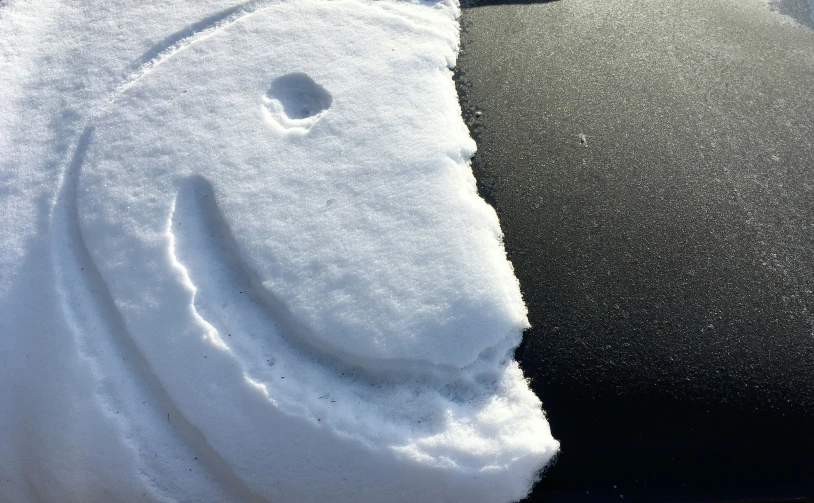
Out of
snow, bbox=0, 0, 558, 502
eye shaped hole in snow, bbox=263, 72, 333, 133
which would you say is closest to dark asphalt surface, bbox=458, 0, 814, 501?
snow, bbox=0, 0, 558, 502

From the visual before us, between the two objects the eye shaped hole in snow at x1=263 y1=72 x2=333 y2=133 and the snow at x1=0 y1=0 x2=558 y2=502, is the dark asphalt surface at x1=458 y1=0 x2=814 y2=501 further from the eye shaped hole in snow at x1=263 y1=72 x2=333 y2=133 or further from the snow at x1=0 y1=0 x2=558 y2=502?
the eye shaped hole in snow at x1=263 y1=72 x2=333 y2=133

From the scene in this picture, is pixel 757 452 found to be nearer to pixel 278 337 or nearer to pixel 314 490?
pixel 314 490

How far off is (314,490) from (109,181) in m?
0.74

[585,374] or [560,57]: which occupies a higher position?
[560,57]

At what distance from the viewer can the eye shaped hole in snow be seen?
129 centimetres

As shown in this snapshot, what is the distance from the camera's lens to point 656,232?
1219 millimetres

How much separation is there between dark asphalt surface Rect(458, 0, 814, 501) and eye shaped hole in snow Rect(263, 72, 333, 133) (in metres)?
0.33

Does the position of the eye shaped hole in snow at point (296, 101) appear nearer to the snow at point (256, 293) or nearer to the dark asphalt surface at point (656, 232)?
the snow at point (256, 293)

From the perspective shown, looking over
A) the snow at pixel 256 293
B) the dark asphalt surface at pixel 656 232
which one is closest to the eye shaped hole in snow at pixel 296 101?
the snow at pixel 256 293

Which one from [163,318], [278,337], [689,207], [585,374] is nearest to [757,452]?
[585,374]

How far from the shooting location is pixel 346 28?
1.40m

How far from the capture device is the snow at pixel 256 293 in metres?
1.06

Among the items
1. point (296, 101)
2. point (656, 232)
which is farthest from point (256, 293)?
point (656, 232)

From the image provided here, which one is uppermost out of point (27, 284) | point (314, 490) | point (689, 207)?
point (689, 207)
